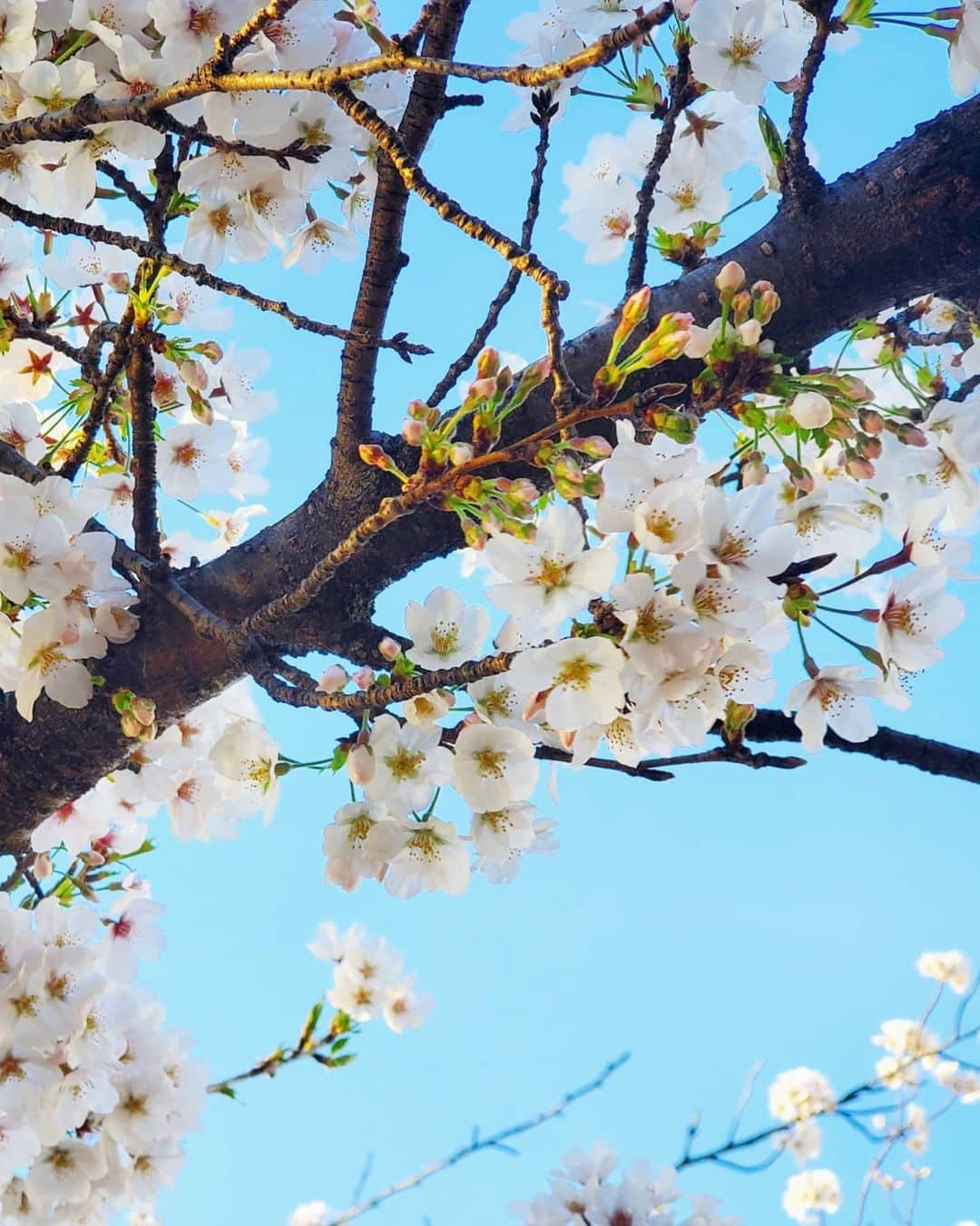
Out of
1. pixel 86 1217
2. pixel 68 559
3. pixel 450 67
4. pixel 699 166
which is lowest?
pixel 86 1217

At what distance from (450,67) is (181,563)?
1654mm

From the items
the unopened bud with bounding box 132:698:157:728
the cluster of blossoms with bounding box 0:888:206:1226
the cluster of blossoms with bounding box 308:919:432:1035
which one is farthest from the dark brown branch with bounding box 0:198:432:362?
the cluster of blossoms with bounding box 308:919:432:1035

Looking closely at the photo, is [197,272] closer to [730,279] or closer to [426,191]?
[426,191]

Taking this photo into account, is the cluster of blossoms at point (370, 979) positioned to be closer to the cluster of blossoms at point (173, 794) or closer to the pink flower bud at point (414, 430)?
the cluster of blossoms at point (173, 794)

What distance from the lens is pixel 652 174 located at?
4.62 ft

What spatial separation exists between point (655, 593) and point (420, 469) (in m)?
0.27

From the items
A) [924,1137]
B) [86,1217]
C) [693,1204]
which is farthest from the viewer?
[924,1137]

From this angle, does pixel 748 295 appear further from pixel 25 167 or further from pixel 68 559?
pixel 25 167

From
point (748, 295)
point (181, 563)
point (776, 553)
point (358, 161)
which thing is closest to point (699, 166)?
point (358, 161)

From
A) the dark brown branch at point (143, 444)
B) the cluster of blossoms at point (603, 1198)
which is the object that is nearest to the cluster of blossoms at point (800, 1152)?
the cluster of blossoms at point (603, 1198)

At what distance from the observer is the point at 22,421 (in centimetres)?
183

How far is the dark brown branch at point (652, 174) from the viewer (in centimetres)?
140

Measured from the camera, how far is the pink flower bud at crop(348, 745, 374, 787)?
4.09ft

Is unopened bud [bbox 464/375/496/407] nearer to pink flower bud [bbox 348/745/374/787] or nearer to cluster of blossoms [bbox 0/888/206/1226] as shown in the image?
pink flower bud [bbox 348/745/374/787]
